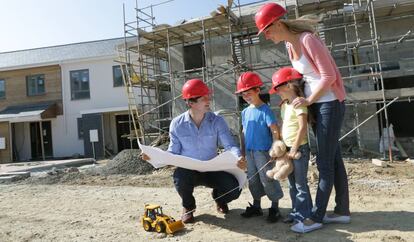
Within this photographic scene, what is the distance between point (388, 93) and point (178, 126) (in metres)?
7.07

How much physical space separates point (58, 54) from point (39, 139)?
17.8 feet

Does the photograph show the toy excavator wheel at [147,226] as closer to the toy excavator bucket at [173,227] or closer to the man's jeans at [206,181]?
the toy excavator bucket at [173,227]

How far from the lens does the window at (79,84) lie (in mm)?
20375

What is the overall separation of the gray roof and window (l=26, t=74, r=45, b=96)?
786 mm

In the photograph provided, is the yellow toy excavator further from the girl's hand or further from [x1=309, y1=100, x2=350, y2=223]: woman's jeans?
the girl's hand

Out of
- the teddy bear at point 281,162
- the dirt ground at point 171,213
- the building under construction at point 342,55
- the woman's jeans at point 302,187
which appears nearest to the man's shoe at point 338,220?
the dirt ground at point 171,213

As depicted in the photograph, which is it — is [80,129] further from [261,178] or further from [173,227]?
[261,178]

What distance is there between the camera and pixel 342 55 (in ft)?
37.4

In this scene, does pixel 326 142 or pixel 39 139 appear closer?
pixel 326 142

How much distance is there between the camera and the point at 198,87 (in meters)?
4.04

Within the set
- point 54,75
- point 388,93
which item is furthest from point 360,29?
point 54,75

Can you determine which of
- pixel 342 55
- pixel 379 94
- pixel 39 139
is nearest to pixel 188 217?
pixel 379 94

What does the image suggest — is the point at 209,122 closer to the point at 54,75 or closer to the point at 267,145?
the point at 267,145

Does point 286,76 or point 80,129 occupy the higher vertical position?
point 80,129
